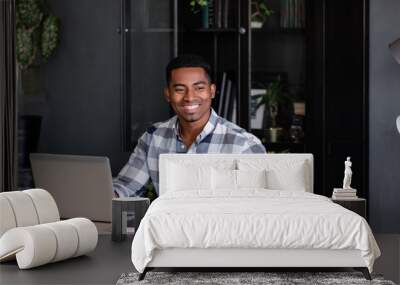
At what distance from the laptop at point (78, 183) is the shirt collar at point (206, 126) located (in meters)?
1.07

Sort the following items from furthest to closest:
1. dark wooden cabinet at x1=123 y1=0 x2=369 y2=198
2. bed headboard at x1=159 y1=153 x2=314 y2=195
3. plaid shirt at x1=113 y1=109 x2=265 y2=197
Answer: dark wooden cabinet at x1=123 y1=0 x2=369 y2=198 < plaid shirt at x1=113 y1=109 x2=265 y2=197 < bed headboard at x1=159 y1=153 x2=314 y2=195

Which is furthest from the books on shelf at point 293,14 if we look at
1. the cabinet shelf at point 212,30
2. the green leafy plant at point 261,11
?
the cabinet shelf at point 212,30

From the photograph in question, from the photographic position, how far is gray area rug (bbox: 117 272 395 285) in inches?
196

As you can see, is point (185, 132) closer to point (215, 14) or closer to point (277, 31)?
point (215, 14)

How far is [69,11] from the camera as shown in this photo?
26.8ft

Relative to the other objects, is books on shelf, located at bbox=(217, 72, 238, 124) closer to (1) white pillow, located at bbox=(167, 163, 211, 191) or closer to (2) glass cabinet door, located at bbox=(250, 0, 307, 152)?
(2) glass cabinet door, located at bbox=(250, 0, 307, 152)

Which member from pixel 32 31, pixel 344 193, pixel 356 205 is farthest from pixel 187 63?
pixel 356 205

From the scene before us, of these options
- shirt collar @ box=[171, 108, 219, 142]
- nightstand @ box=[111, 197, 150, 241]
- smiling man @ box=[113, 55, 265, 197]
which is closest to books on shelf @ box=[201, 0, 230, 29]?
smiling man @ box=[113, 55, 265, 197]

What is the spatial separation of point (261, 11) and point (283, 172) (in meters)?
2.32

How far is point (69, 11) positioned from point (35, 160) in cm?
165

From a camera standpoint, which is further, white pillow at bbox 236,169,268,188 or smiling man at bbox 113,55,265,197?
smiling man at bbox 113,55,265,197

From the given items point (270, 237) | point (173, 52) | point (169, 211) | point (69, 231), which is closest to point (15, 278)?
point (69, 231)

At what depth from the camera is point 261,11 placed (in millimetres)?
8242

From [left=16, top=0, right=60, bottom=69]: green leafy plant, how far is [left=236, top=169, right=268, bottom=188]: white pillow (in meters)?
2.55
